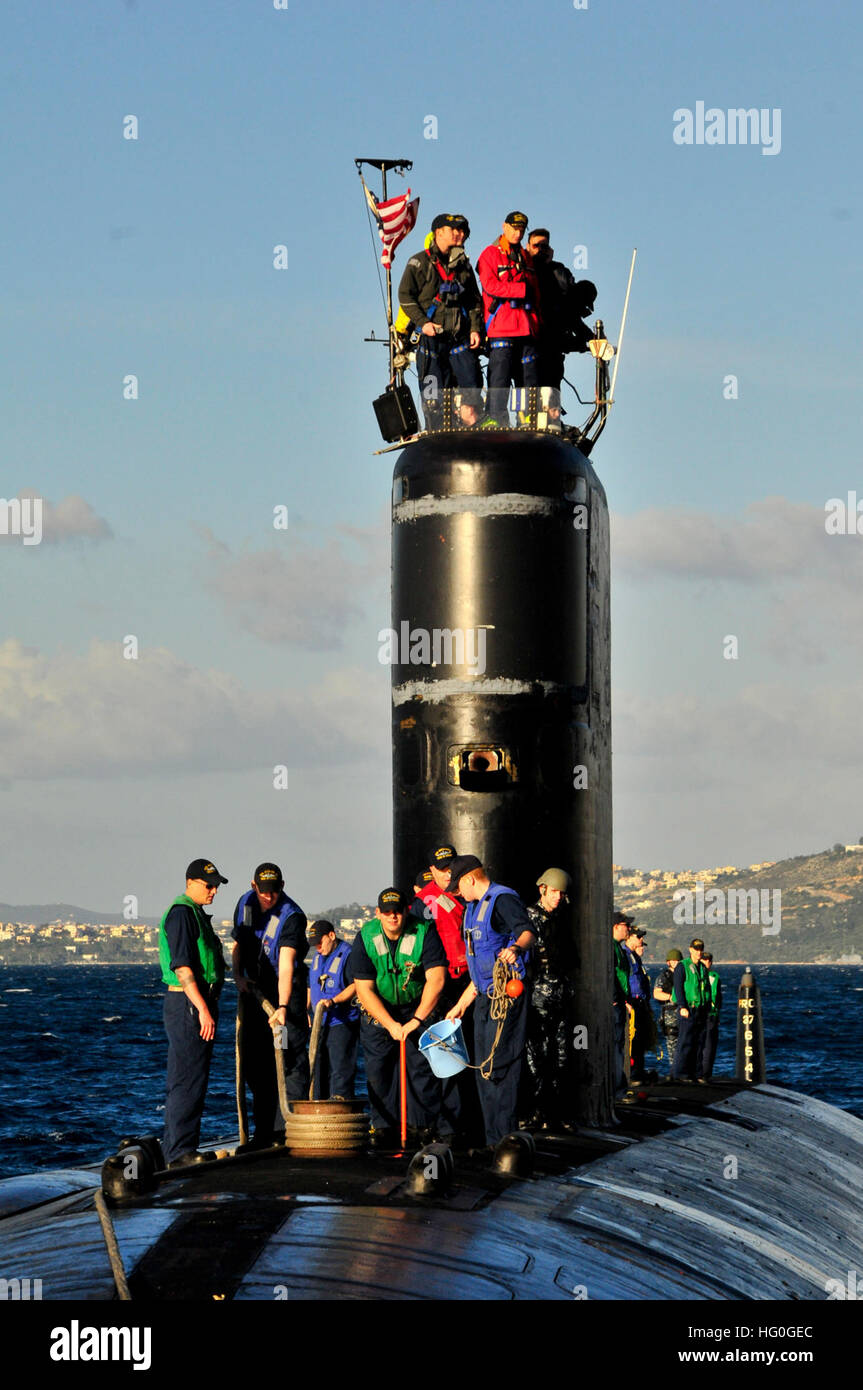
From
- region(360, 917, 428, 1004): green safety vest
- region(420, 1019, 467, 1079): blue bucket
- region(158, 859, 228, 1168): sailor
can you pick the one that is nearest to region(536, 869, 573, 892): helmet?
region(360, 917, 428, 1004): green safety vest

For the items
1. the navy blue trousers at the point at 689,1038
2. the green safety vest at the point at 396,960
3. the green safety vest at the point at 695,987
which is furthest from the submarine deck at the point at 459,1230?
the green safety vest at the point at 695,987

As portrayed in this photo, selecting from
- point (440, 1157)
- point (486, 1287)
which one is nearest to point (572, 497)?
point (440, 1157)

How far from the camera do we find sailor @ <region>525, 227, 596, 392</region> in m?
13.2

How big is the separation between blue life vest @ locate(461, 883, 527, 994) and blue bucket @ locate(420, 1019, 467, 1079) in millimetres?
331

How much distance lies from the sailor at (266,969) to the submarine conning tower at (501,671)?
921 mm

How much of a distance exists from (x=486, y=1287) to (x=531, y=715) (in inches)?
196

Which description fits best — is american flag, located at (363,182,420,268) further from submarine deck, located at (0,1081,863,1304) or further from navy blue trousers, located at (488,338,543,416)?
submarine deck, located at (0,1081,863,1304)

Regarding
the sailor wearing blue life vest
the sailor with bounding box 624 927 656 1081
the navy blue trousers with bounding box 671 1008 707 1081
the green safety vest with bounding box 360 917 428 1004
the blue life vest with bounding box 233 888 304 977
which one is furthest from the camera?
the navy blue trousers with bounding box 671 1008 707 1081

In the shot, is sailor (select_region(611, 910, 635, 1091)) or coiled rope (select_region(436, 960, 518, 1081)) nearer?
coiled rope (select_region(436, 960, 518, 1081))

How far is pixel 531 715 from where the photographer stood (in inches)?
450

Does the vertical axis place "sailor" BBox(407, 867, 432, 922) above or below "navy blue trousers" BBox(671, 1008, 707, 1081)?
above

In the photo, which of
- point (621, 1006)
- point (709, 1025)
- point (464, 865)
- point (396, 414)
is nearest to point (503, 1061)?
point (464, 865)

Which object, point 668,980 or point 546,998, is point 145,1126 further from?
point 546,998

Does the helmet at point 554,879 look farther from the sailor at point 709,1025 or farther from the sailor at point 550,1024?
the sailor at point 709,1025
